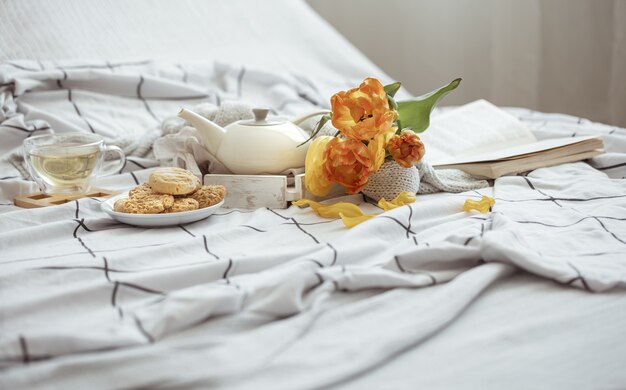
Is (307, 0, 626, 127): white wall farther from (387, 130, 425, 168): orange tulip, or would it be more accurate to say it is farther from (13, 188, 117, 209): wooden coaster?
(13, 188, 117, 209): wooden coaster

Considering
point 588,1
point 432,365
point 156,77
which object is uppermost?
point 588,1

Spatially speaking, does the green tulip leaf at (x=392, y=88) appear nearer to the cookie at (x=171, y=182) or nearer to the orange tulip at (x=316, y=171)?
the orange tulip at (x=316, y=171)

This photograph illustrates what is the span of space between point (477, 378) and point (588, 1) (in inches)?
86.0

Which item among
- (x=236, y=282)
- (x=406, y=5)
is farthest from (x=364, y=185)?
(x=406, y=5)

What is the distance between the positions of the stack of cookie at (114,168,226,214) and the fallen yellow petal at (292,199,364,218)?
0.14m

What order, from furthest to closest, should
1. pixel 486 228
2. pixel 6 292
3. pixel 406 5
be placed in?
pixel 406 5 < pixel 486 228 < pixel 6 292

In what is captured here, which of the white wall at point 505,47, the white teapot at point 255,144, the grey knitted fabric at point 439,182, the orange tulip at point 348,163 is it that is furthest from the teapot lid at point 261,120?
the white wall at point 505,47

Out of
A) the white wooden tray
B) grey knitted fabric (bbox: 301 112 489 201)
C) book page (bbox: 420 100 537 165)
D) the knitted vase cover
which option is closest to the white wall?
book page (bbox: 420 100 537 165)

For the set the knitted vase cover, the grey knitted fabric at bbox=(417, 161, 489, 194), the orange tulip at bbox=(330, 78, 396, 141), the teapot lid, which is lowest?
the grey knitted fabric at bbox=(417, 161, 489, 194)

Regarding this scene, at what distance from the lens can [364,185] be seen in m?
0.94

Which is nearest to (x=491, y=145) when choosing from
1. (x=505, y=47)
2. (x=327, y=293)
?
(x=327, y=293)

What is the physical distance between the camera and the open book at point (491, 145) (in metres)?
1.12

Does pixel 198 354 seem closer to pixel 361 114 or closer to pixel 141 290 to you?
pixel 141 290

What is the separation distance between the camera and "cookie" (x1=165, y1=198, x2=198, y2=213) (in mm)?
862
